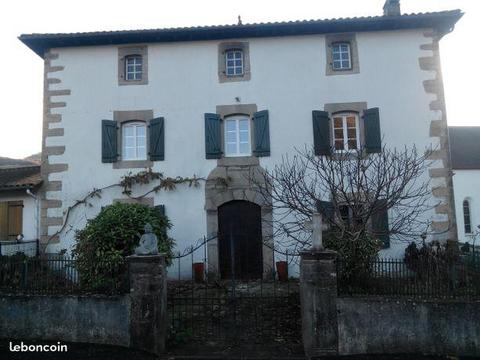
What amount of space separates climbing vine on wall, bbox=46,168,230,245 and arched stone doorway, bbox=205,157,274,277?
15cm

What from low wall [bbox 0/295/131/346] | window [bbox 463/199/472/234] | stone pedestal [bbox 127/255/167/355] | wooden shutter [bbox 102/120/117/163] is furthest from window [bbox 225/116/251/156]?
window [bbox 463/199/472/234]

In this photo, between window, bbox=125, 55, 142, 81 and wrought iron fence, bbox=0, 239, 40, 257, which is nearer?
wrought iron fence, bbox=0, 239, 40, 257

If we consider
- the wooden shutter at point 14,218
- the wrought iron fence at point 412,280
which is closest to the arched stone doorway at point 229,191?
the wrought iron fence at point 412,280

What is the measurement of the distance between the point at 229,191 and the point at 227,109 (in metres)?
2.33

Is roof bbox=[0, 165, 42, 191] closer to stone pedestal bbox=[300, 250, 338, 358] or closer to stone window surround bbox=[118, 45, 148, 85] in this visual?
stone window surround bbox=[118, 45, 148, 85]

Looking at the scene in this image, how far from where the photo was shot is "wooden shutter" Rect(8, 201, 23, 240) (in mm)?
12258

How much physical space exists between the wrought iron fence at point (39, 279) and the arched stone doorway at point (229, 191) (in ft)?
14.5

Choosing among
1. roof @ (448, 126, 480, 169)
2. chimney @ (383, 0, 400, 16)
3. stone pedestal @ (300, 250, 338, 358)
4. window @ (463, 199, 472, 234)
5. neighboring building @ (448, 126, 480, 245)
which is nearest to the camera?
stone pedestal @ (300, 250, 338, 358)

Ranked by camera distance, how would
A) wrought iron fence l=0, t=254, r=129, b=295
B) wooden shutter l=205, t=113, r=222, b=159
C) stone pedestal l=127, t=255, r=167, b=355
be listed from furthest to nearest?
wooden shutter l=205, t=113, r=222, b=159 < wrought iron fence l=0, t=254, r=129, b=295 < stone pedestal l=127, t=255, r=167, b=355

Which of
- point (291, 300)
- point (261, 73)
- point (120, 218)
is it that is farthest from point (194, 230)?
point (261, 73)

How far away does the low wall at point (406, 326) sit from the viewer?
6.34 meters

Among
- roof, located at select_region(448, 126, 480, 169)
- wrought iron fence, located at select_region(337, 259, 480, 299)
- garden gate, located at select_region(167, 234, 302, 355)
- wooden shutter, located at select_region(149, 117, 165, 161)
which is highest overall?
roof, located at select_region(448, 126, 480, 169)

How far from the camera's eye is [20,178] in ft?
41.8

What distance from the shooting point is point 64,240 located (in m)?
11.7
